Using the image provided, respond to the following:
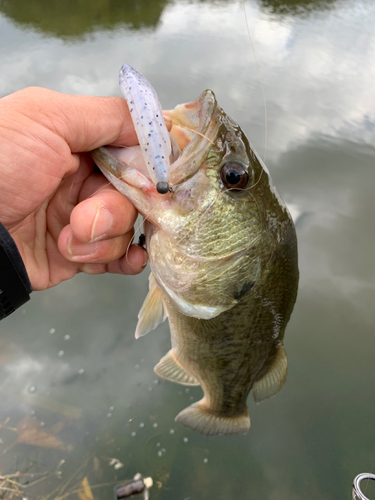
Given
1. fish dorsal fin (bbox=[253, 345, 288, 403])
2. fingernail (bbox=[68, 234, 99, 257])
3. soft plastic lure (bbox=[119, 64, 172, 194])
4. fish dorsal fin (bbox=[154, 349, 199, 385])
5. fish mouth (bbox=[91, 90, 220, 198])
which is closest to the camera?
soft plastic lure (bbox=[119, 64, 172, 194])

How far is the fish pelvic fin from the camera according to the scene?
196cm

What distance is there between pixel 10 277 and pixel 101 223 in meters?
0.45

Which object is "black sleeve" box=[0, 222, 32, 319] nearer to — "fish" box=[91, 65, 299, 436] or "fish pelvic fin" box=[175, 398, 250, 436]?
"fish" box=[91, 65, 299, 436]

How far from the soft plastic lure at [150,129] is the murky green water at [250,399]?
2152 mm

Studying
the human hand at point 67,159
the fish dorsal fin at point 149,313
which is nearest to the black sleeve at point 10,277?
the human hand at point 67,159

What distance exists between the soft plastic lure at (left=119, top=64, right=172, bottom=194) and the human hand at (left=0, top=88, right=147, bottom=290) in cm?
19

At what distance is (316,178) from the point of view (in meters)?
4.05

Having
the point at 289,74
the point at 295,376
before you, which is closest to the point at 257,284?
the point at 295,376

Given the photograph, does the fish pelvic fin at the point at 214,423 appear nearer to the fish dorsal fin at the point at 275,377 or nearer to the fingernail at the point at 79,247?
the fish dorsal fin at the point at 275,377

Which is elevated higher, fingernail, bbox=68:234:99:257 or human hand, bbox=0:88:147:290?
human hand, bbox=0:88:147:290

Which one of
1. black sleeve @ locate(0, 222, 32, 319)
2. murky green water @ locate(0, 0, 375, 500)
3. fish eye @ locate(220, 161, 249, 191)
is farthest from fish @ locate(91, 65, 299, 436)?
murky green water @ locate(0, 0, 375, 500)

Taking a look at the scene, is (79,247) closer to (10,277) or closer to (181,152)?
(10,277)

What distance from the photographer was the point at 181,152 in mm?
1175

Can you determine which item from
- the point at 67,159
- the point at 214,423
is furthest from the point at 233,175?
the point at 214,423
